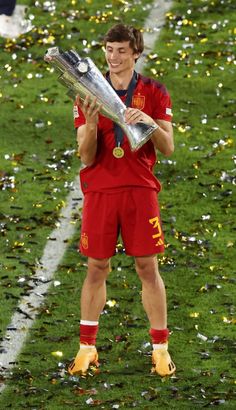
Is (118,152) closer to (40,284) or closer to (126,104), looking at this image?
(126,104)

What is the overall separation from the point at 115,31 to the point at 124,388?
8.36 feet

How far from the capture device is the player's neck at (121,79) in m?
12.7

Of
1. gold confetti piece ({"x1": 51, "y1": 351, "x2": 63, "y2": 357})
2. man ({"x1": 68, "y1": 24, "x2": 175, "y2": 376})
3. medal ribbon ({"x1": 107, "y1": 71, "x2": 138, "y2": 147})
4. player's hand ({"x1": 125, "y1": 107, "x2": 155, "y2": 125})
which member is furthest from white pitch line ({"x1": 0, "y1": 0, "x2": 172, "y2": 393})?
player's hand ({"x1": 125, "y1": 107, "x2": 155, "y2": 125})

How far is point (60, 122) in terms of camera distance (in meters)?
19.2

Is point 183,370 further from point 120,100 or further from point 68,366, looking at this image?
point 120,100

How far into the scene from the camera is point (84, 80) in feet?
40.0

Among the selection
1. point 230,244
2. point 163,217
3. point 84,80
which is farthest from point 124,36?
point 163,217

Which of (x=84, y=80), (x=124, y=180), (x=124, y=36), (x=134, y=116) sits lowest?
(x=124, y=180)

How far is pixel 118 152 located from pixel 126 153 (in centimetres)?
6

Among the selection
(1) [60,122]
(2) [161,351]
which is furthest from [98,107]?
(1) [60,122]

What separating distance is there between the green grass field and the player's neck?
2131 mm

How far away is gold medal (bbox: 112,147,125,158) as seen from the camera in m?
12.7

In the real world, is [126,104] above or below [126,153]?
above

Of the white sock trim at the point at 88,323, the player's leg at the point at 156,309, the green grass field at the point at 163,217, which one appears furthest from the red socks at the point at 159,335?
the white sock trim at the point at 88,323
